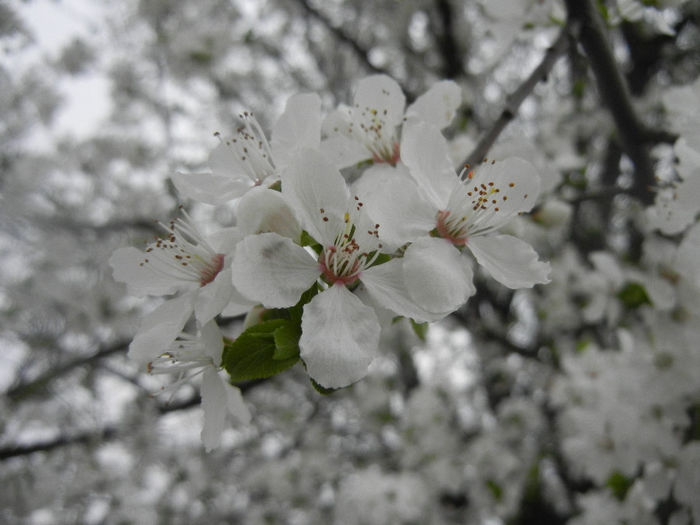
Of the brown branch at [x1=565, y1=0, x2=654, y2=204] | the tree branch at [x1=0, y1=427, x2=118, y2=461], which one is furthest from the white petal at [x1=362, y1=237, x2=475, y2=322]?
the tree branch at [x1=0, y1=427, x2=118, y2=461]

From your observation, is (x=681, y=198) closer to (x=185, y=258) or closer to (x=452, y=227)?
(x=452, y=227)

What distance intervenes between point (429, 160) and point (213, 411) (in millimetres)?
485

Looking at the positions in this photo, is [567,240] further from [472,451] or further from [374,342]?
[374,342]

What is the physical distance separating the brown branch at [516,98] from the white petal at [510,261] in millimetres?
139

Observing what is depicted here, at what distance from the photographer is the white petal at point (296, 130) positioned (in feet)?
2.49

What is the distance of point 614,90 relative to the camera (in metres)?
1.18

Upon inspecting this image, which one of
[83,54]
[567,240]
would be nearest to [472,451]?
[567,240]

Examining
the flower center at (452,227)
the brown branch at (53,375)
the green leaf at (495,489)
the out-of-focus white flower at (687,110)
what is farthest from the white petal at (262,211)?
the green leaf at (495,489)

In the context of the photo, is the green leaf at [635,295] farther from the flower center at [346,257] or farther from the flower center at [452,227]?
the flower center at [346,257]

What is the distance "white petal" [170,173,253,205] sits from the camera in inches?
30.0

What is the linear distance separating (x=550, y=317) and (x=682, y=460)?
1934 millimetres

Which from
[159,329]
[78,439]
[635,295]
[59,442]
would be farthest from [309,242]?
[78,439]

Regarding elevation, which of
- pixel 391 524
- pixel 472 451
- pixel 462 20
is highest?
pixel 462 20

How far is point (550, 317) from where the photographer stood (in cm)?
320
